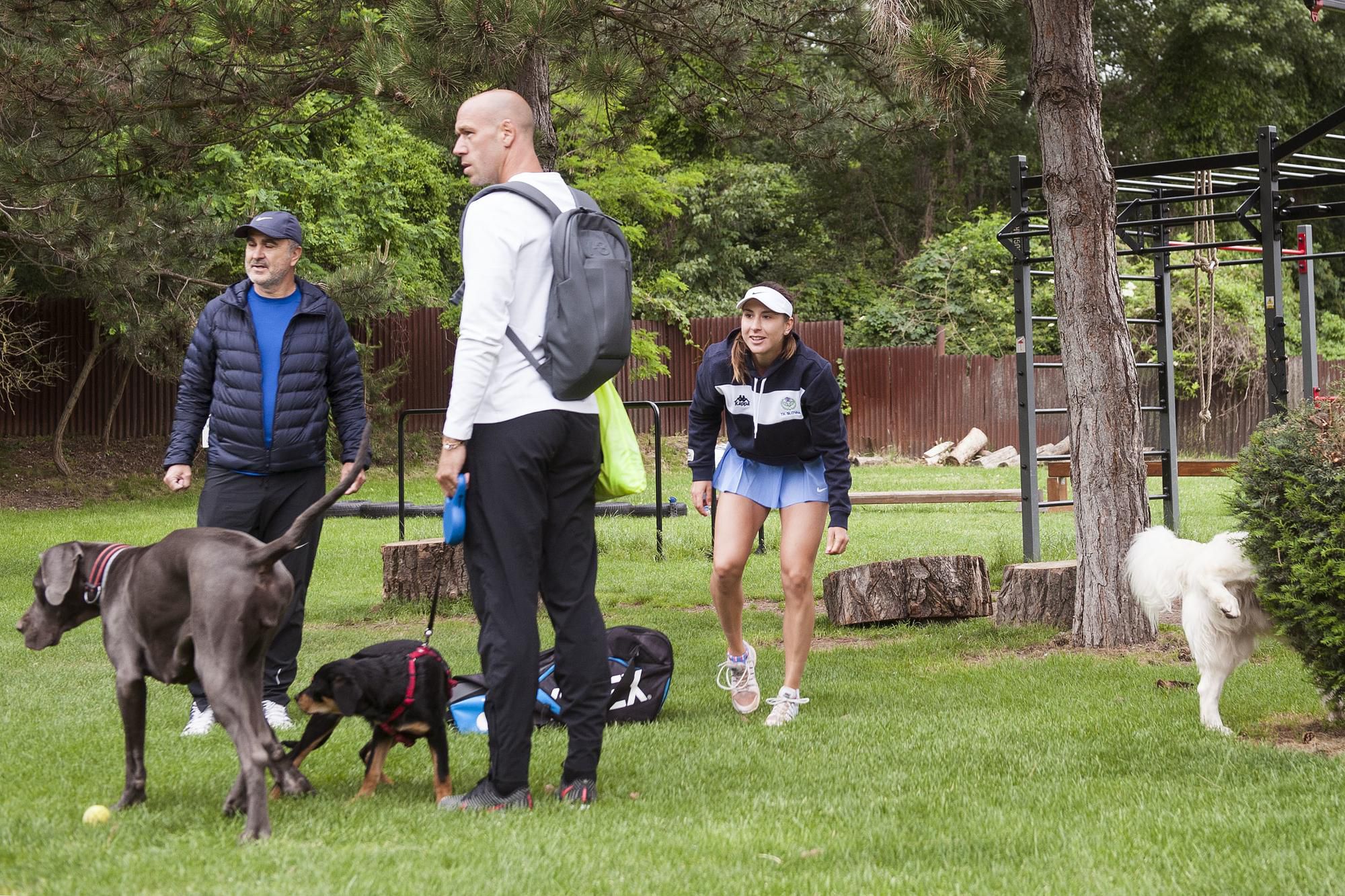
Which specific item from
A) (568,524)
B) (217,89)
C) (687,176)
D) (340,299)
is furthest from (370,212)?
(568,524)

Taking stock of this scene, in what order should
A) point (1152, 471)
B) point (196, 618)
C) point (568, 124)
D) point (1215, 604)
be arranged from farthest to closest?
point (1152, 471) → point (568, 124) → point (1215, 604) → point (196, 618)

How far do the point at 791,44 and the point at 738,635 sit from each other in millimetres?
5341

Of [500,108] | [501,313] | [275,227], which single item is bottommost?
[501,313]

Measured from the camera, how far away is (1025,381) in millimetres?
10758

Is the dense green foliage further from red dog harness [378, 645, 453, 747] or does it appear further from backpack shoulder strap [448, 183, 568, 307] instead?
red dog harness [378, 645, 453, 747]

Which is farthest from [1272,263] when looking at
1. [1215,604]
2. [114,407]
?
[114,407]

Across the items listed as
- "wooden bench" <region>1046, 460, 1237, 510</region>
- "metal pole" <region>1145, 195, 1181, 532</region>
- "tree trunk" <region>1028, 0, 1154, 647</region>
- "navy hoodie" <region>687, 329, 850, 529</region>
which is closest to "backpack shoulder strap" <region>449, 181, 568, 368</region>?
"navy hoodie" <region>687, 329, 850, 529</region>

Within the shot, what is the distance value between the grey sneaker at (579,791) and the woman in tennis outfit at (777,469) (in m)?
1.51

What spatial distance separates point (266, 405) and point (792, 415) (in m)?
2.27

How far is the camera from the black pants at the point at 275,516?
5.53 meters

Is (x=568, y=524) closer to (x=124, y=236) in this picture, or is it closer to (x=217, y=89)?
(x=217, y=89)

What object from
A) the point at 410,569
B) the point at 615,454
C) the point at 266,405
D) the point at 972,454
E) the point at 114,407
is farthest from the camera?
the point at 972,454

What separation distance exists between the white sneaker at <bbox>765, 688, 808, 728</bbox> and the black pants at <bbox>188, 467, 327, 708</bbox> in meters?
2.07

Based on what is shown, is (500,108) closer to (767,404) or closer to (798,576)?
(767,404)
